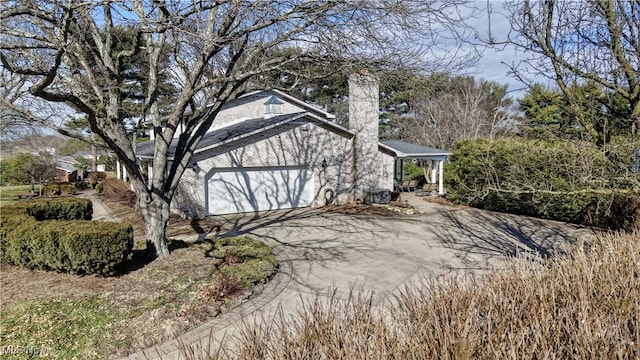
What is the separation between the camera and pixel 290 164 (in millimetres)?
17172

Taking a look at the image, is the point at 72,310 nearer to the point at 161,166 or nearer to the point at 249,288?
the point at 249,288

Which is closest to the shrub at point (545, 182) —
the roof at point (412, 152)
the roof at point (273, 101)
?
the roof at point (412, 152)

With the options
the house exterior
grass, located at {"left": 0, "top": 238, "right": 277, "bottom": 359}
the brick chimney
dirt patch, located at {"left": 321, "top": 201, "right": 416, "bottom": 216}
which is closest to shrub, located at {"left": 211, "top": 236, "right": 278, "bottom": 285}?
grass, located at {"left": 0, "top": 238, "right": 277, "bottom": 359}

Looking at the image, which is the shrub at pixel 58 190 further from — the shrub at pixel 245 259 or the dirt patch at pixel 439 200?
the dirt patch at pixel 439 200

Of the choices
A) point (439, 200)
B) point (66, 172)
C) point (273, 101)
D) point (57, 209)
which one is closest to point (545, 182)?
point (439, 200)

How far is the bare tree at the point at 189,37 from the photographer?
674 cm

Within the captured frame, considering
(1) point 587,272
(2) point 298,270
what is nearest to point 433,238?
(2) point 298,270

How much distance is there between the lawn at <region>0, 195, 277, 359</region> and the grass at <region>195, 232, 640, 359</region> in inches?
116

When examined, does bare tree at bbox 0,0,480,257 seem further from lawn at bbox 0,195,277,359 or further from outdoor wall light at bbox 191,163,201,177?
outdoor wall light at bbox 191,163,201,177

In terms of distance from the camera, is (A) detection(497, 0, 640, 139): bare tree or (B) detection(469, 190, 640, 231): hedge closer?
(A) detection(497, 0, 640, 139): bare tree

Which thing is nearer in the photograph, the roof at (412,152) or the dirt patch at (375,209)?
the dirt patch at (375,209)

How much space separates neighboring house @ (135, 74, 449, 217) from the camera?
15.4 metres

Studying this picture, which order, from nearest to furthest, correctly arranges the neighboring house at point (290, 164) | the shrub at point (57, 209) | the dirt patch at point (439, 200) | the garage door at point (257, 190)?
1. the shrub at point (57, 209)
2. the neighboring house at point (290, 164)
3. the garage door at point (257, 190)
4. the dirt patch at point (439, 200)

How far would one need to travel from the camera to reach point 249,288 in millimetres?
7289
